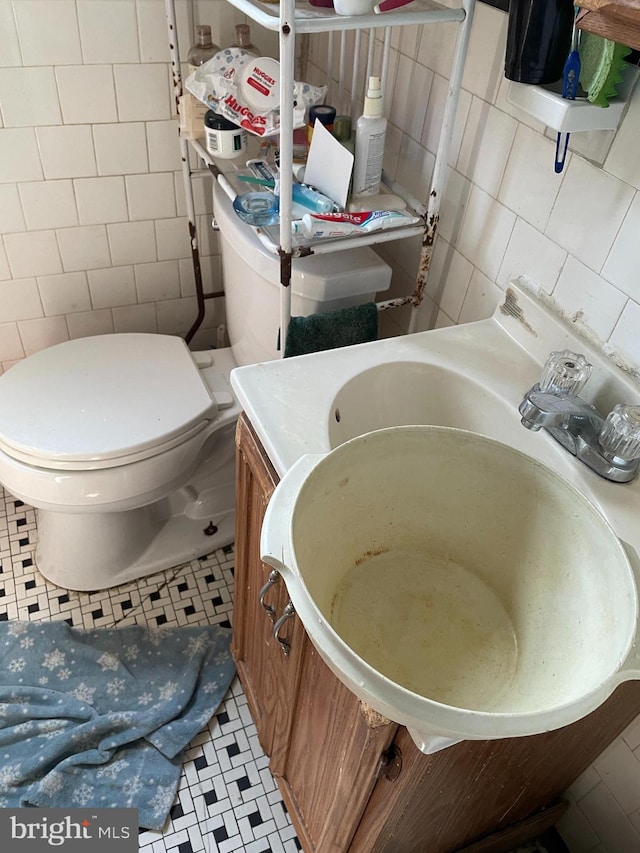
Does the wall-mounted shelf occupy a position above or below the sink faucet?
above

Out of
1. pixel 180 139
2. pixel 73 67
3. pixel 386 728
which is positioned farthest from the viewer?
pixel 180 139

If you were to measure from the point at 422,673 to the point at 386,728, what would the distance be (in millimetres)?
78

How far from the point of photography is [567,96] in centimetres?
75

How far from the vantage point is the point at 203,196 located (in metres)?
1.67

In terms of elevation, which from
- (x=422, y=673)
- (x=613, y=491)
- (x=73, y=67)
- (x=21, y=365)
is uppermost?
(x=73, y=67)

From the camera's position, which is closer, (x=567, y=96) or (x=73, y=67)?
(x=567, y=96)

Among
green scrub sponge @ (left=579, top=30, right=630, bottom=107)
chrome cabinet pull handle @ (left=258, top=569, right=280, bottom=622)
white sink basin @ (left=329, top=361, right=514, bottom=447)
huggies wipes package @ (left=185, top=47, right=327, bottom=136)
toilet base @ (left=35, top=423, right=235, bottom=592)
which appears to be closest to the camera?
green scrub sponge @ (left=579, top=30, right=630, bottom=107)

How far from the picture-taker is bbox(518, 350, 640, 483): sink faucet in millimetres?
786

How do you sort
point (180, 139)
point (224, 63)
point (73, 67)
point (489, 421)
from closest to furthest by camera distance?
point (489, 421) < point (224, 63) < point (73, 67) < point (180, 139)

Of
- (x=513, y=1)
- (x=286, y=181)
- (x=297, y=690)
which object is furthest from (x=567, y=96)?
(x=297, y=690)

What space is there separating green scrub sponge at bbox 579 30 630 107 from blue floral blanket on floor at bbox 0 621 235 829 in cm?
125

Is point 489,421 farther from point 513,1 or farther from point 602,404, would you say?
point 513,1

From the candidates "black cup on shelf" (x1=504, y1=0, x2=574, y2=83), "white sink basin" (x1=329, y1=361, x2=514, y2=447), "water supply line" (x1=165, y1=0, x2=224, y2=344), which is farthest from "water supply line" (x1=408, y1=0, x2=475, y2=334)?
"water supply line" (x1=165, y1=0, x2=224, y2=344)

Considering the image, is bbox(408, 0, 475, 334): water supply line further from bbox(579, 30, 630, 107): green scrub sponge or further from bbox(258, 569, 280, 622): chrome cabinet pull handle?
bbox(258, 569, 280, 622): chrome cabinet pull handle
